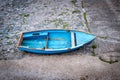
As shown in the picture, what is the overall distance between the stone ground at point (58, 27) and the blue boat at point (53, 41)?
477 millimetres

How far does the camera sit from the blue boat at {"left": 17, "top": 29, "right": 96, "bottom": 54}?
28.5ft

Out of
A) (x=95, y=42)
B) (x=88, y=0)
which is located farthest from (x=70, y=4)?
(x=95, y=42)

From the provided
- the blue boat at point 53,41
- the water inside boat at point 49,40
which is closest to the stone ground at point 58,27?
the blue boat at point 53,41

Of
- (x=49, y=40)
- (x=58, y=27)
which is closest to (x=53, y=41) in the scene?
(x=49, y=40)

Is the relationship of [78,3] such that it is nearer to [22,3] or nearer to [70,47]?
[22,3]

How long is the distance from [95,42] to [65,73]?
2.73m

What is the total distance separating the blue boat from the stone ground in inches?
18.8

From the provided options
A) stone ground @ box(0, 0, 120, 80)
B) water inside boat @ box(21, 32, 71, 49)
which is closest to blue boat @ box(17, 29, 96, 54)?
water inside boat @ box(21, 32, 71, 49)

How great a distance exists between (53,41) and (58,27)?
1570 millimetres

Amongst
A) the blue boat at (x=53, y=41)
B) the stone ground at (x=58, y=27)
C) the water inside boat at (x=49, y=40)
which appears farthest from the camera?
the water inside boat at (x=49, y=40)

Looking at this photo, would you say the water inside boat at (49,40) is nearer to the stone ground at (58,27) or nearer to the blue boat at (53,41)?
the blue boat at (53,41)

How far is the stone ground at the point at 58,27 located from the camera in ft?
26.7

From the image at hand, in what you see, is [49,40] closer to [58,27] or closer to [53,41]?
[53,41]

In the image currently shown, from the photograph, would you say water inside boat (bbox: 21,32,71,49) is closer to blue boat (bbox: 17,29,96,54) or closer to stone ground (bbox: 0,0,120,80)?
blue boat (bbox: 17,29,96,54)
